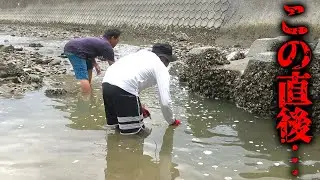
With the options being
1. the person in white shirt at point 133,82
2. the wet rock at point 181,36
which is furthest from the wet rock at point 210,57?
the wet rock at point 181,36

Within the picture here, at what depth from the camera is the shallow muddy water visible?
4656 millimetres

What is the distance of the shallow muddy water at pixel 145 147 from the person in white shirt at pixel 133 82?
373 mm

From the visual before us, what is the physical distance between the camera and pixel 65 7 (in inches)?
1470

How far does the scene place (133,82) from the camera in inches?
219

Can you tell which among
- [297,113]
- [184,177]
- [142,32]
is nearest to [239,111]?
[297,113]

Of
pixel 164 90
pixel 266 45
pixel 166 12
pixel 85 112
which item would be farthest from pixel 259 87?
pixel 166 12

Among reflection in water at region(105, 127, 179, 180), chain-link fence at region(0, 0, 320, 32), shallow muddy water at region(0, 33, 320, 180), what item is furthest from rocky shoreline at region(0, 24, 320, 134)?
chain-link fence at region(0, 0, 320, 32)

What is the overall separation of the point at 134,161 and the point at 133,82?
3.68ft

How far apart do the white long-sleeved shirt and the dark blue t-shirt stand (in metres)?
2.15

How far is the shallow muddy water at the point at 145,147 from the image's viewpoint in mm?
4656

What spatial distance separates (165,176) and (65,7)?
3499 centimetres

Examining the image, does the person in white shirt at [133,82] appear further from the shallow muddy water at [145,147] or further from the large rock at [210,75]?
the large rock at [210,75]

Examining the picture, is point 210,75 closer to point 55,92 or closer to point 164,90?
point 164,90

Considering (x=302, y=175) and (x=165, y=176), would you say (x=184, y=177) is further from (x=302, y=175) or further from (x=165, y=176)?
(x=302, y=175)
